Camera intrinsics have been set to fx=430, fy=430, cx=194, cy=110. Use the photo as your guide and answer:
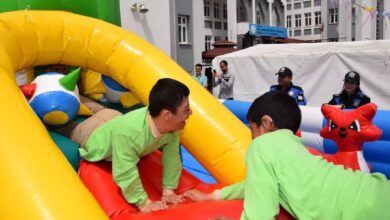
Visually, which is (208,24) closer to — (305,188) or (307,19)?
(307,19)

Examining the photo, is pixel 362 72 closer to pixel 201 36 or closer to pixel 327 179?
pixel 327 179

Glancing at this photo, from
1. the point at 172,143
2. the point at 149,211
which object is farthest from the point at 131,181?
the point at 172,143

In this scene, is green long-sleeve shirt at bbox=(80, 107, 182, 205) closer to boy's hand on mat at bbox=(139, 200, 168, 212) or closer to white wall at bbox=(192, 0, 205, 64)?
boy's hand on mat at bbox=(139, 200, 168, 212)

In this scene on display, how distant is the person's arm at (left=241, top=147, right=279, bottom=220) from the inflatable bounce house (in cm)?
18

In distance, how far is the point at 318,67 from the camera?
7207mm

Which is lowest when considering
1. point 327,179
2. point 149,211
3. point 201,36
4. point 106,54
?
point 149,211

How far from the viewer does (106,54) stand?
2.82m

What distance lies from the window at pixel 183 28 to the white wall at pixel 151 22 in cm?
463

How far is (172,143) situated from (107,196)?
407mm

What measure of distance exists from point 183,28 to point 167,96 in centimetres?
1684

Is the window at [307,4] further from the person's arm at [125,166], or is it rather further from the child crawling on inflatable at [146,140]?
the person's arm at [125,166]

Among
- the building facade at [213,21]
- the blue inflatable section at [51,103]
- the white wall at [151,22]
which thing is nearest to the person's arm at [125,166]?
the blue inflatable section at [51,103]

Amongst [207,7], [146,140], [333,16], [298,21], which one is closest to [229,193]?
[146,140]

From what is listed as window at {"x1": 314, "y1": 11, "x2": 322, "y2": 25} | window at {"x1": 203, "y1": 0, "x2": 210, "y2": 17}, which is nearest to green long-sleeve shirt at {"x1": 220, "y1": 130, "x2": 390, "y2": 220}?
window at {"x1": 203, "y1": 0, "x2": 210, "y2": 17}
